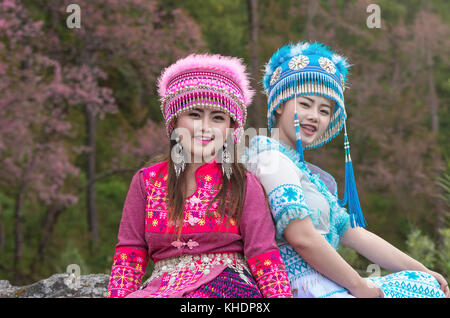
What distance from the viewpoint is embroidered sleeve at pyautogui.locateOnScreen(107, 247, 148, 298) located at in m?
2.07

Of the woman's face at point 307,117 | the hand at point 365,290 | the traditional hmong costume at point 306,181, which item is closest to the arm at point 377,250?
the traditional hmong costume at point 306,181

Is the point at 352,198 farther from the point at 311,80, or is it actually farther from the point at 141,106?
the point at 141,106

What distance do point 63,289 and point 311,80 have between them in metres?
1.84

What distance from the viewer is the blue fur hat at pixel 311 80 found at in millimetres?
2223

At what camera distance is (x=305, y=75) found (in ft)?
7.30

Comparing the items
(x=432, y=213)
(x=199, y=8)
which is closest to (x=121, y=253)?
(x=432, y=213)

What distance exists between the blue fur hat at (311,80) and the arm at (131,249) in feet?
2.35

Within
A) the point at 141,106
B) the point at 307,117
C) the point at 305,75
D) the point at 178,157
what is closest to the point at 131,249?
the point at 178,157

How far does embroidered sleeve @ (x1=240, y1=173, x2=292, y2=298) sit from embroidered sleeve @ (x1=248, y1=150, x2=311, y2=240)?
5cm

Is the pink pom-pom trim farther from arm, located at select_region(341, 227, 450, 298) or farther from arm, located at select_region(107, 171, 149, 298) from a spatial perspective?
arm, located at select_region(341, 227, 450, 298)

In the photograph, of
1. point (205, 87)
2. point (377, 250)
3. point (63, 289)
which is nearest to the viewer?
point (205, 87)

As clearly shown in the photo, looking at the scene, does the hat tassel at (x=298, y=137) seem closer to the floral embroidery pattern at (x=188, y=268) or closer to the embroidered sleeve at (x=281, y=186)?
the embroidered sleeve at (x=281, y=186)

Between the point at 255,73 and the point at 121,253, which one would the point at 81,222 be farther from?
the point at 121,253

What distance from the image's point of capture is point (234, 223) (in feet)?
6.67
